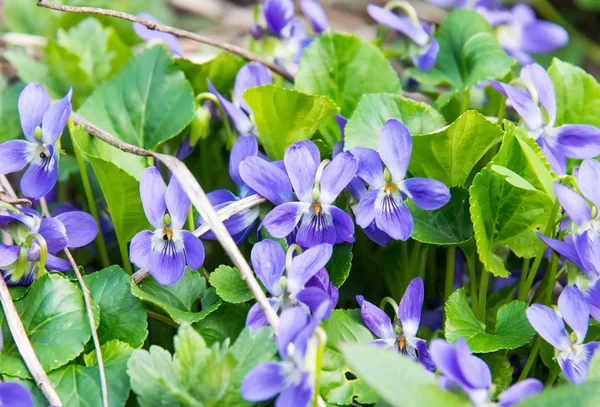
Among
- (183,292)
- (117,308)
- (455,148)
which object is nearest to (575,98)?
(455,148)

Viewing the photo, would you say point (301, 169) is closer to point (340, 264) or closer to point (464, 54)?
point (340, 264)

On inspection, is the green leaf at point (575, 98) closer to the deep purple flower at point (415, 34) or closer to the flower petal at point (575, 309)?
the deep purple flower at point (415, 34)

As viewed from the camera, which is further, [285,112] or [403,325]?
[285,112]

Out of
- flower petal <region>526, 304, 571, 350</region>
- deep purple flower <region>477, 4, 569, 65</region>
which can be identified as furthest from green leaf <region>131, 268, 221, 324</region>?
deep purple flower <region>477, 4, 569, 65</region>

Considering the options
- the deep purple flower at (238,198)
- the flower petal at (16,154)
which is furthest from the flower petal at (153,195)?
the flower petal at (16,154)

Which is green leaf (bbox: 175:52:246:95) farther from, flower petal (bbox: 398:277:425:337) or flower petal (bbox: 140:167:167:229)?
flower petal (bbox: 398:277:425:337)

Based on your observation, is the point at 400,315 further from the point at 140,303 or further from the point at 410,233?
the point at 140,303
